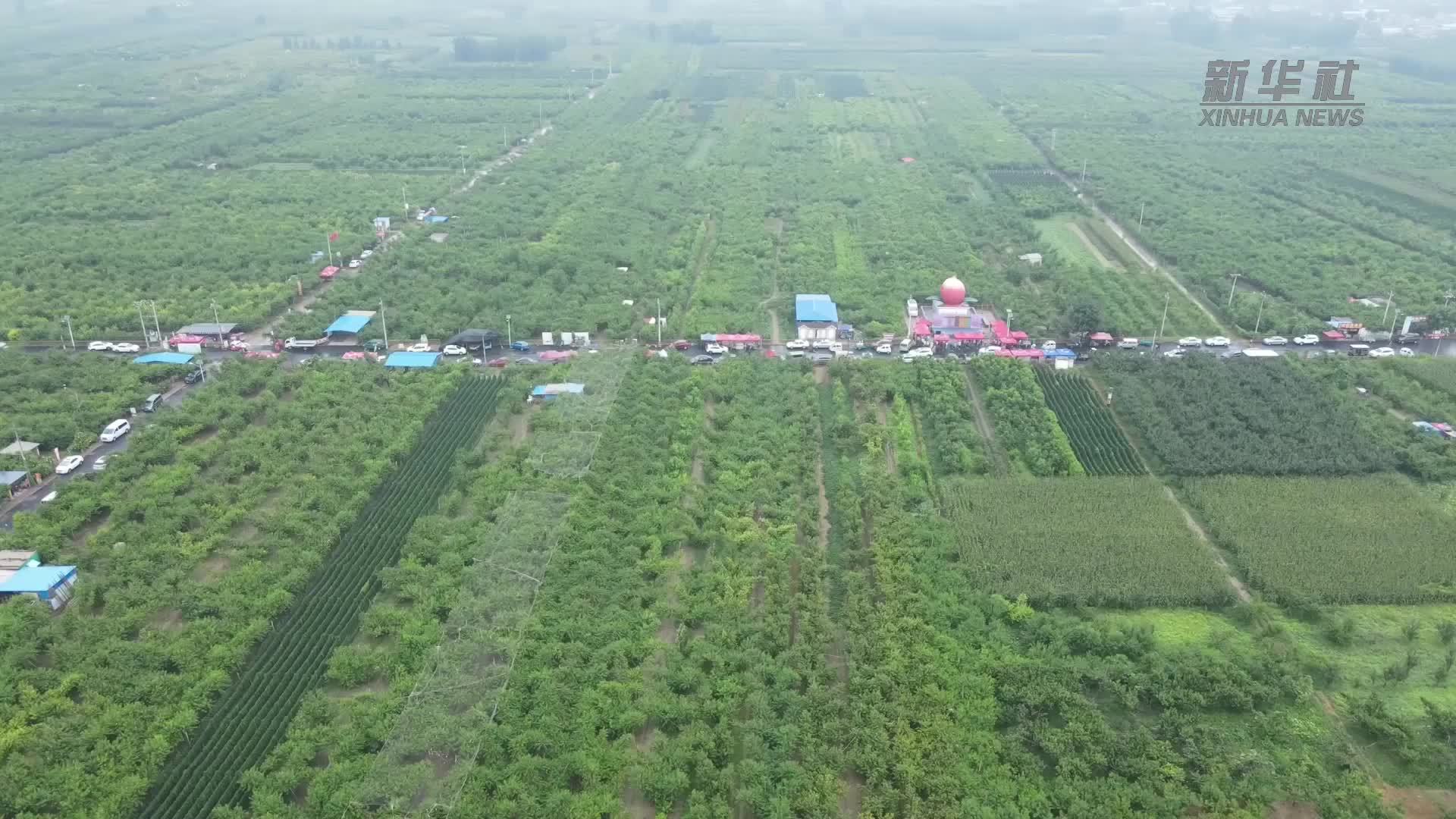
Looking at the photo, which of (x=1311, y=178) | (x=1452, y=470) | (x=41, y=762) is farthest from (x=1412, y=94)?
(x=41, y=762)

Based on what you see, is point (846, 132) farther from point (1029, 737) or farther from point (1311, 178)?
point (1029, 737)

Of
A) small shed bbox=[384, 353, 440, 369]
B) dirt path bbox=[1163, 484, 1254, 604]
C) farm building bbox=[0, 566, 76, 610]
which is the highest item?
small shed bbox=[384, 353, 440, 369]

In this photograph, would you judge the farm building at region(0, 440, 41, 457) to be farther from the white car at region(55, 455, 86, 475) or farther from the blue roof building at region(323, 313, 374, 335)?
the blue roof building at region(323, 313, 374, 335)

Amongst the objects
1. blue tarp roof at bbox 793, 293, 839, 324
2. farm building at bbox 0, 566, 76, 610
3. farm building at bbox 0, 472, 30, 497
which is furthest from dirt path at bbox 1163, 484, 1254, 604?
farm building at bbox 0, 472, 30, 497

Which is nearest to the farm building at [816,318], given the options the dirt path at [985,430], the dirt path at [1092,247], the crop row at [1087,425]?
the dirt path at [985,430]

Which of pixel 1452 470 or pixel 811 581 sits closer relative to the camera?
pixel 811 581

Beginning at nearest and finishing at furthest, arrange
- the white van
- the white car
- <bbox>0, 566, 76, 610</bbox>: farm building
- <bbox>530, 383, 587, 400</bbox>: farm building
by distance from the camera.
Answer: <bbox>0, 566, 76, 610</bbox>: farm building → the white car → the white van → <bbox>530, 383, 587, 400</bbox>: farm building

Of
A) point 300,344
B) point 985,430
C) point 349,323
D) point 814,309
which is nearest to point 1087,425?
point 985,430
